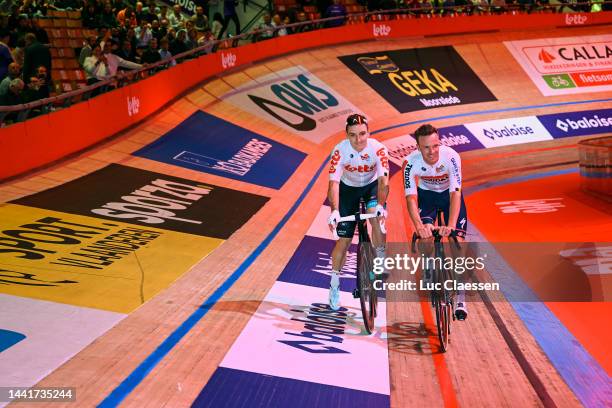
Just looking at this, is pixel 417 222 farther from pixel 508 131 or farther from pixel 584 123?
pixel 584 123

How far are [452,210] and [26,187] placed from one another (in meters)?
6.57

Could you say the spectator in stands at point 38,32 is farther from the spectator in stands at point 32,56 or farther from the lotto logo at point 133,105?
the lotto logo at point 133,105

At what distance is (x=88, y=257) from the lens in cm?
841

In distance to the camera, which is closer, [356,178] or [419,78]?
[356,178]

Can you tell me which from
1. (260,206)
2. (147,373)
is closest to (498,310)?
(147,373)

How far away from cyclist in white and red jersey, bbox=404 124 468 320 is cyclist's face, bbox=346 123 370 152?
1.28ft

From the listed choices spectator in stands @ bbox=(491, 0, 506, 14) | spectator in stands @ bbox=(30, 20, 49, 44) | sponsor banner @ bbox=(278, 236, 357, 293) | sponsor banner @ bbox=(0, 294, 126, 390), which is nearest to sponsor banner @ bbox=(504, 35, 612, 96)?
spectator in stands @ bbox=(491, 0, 506, 14)

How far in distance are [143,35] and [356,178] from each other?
36.8ft

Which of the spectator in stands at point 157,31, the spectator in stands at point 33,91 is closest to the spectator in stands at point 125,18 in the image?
the spectator in stands at point 157,31

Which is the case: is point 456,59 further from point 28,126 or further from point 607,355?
point 607,355

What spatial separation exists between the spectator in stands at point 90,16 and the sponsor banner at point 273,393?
12.7m

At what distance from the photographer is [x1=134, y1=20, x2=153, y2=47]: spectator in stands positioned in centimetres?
1714

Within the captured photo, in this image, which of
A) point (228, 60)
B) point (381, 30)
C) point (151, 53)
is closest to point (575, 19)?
point (381, 30)

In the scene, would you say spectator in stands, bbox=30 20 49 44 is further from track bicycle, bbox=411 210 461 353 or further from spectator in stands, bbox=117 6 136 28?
track bicycle, bbox=411 210 461 353
